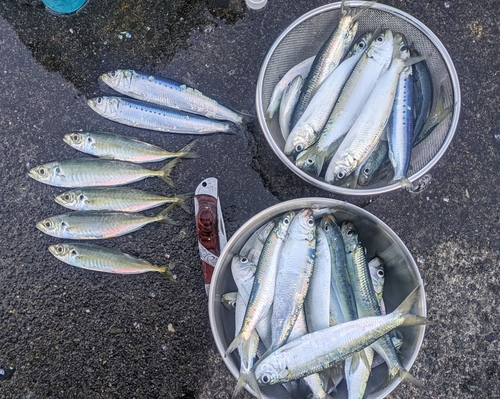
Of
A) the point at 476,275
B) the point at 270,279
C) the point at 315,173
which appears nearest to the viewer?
the point at 270,279

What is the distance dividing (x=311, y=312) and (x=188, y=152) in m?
1.31

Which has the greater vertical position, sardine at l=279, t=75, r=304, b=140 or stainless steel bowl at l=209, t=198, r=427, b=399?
sardine at l=279, t=75, r=304, b=140

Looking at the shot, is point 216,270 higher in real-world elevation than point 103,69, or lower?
lower

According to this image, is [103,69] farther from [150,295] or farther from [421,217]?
[421,217]

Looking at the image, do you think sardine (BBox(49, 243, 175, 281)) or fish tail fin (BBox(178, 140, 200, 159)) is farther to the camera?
fish tail fin (BBox(178, 140, 200, 159))

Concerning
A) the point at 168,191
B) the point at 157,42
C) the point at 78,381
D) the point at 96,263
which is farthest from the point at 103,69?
the point at 78,381

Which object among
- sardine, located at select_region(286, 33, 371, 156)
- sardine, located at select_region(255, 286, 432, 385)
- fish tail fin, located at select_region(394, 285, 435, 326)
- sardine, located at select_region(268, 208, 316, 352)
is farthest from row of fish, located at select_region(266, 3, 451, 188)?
sardine, located at select_region(255, 286, 432, 385)

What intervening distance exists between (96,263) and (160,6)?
1811mm

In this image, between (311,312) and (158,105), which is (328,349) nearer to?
(311,312)

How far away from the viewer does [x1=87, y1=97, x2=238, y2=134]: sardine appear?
9.32ft

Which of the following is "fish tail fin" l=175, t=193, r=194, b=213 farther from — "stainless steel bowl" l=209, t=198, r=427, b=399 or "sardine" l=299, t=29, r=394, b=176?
"sardine" l=299, t=29, r=394, b=176

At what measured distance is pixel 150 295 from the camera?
2.96 meters

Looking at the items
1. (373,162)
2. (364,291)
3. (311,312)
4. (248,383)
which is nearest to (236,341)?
(248,383)

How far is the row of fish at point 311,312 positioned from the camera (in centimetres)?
229
